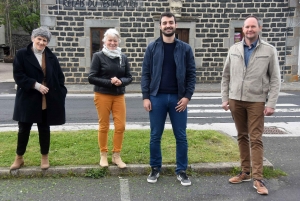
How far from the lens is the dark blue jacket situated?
435cm

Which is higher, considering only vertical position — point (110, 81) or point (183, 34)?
point (183, 34)

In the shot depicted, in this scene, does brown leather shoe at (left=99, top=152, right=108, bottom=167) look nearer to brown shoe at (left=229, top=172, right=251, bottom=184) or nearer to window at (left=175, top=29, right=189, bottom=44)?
brown shoe at (left=229, top=172, right=251, bottom=184)

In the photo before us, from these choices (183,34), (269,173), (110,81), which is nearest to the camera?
(110,81)

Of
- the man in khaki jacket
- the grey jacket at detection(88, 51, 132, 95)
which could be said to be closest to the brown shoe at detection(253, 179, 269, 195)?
the man in khaki jacket

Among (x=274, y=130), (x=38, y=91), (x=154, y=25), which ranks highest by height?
(x=154, y=25)

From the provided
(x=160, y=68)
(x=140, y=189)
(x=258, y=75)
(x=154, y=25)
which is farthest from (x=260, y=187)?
(x=154, y=25)

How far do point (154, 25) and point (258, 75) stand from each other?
484 inches

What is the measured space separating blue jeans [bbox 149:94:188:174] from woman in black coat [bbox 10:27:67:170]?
1.26 metres

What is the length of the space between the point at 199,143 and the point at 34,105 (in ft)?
9.21

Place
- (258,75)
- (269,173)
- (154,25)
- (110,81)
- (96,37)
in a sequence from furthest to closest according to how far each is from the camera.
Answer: (96,37) < (154,25) < (269,173) < (110,81) < (258,75)

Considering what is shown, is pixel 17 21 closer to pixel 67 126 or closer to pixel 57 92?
pixel 67 126

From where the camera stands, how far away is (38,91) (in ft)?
14.9

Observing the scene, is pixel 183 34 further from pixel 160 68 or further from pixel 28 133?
pixel 28 133

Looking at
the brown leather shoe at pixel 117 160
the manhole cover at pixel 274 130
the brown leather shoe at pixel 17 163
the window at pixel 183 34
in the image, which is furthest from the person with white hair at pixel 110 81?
the window at pixel 183 34
